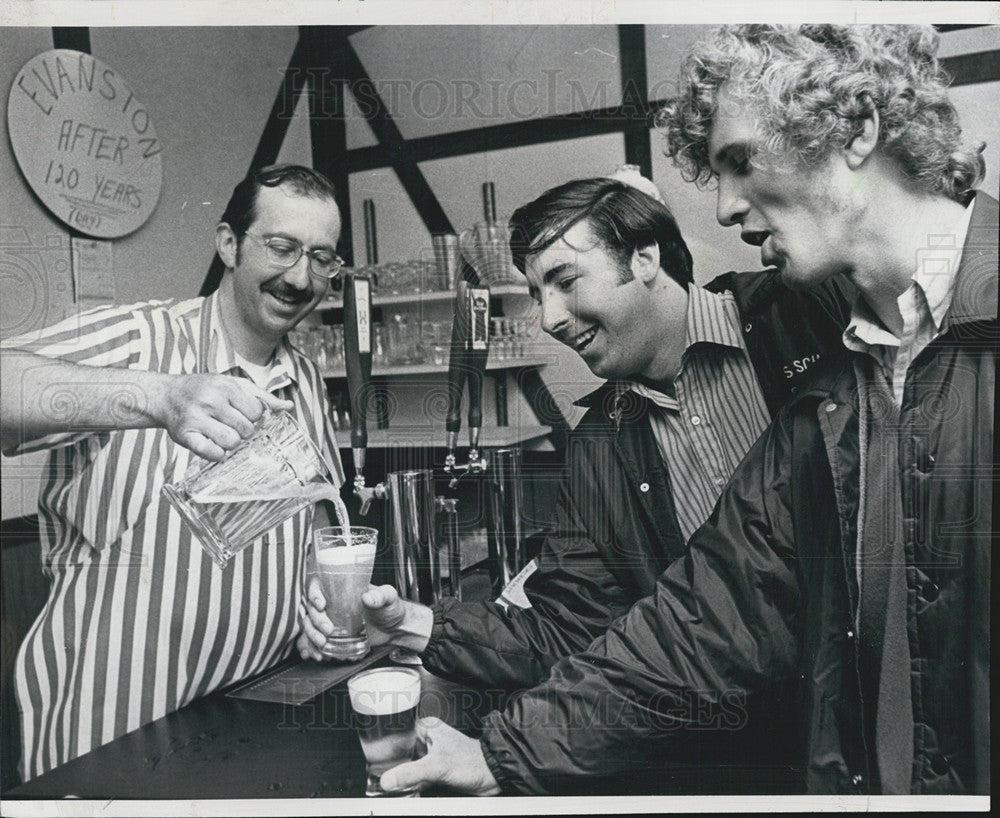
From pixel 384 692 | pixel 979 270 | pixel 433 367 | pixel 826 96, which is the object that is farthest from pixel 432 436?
pixel 979 270

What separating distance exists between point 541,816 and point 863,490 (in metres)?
1.10

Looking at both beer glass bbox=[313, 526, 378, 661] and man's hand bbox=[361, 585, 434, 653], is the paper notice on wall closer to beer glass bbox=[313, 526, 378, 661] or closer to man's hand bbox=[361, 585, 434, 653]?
beer glass bbox=[313, 526, 378, 661]

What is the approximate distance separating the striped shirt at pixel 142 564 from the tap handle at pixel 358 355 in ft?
0.22

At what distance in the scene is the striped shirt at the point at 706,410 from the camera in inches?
72.9

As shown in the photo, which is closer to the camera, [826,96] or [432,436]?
[826,96]

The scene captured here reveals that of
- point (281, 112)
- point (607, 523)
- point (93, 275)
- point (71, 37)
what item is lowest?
point (607, 523)

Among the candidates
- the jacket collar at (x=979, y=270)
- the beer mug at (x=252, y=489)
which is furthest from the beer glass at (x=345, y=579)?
the jacket collar at (x=979, y=270)

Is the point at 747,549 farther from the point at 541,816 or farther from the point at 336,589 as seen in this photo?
the point at 336,589

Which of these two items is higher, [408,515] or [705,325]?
[705,325]

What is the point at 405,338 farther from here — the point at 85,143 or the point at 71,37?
the point at 71,37

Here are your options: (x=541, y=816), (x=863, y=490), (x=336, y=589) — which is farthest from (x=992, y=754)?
(x=336, y=589)

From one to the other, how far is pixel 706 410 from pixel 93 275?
1.52 m

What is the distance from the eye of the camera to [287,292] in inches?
74.3

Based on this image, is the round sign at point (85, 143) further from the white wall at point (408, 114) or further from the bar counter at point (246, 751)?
the bar counter at point (246, 751)
